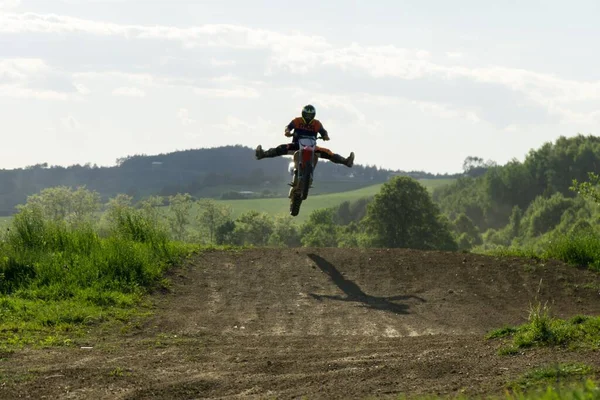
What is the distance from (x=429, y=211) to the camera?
2060 inches

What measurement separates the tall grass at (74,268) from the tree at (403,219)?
30527mm

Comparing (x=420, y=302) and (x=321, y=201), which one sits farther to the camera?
(x=321, y=201)

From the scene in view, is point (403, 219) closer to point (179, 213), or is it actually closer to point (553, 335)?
point (179, 213)

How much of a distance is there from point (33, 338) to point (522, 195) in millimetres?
108922

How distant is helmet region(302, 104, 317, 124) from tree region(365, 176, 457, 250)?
1199 inches

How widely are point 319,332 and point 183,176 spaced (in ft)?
520

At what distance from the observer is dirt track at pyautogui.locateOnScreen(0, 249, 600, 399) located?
352 inches

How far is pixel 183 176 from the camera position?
17050 centimetres

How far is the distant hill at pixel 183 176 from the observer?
152375mm

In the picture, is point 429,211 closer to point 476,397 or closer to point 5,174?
point 476,397

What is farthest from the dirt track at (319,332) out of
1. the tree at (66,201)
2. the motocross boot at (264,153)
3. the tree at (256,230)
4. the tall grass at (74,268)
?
the tree at (66,201)

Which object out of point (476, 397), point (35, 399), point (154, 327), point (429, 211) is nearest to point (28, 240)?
point (154, 327)

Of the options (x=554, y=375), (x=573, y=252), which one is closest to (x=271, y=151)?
(x=573, y=252)

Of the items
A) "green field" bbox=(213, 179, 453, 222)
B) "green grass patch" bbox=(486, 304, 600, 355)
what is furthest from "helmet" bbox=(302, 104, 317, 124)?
"green field" bbox=(213, 179, 453, 222)
